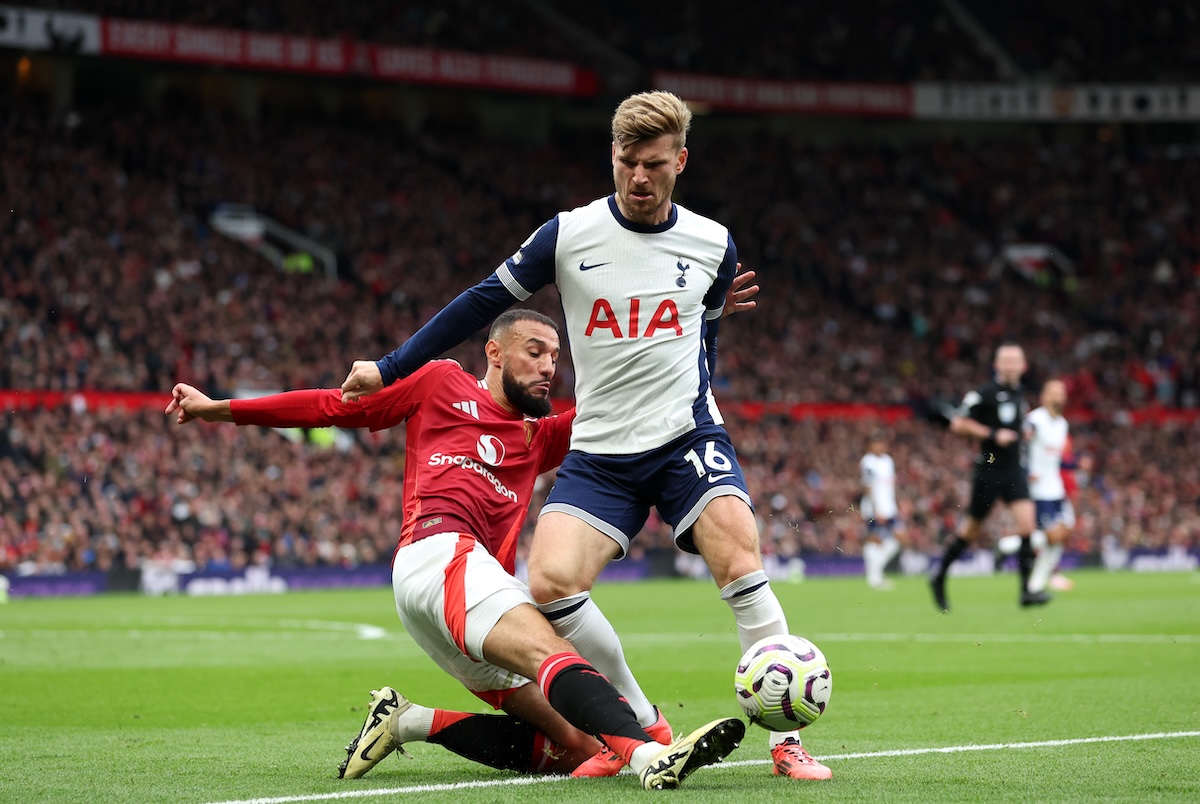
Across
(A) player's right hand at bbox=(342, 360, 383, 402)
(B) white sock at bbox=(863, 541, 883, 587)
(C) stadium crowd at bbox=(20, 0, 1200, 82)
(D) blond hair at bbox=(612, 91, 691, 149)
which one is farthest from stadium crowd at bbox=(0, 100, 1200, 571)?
(D) blond hair at bbox=(612, 91, 691, 149)

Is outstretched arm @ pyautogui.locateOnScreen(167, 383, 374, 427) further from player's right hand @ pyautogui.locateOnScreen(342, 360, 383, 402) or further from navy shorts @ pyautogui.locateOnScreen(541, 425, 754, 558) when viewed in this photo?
navy shorts @ pyautogui.locateOnScreen(541, 425, 754, 558)

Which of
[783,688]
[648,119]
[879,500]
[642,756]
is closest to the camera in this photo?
[642,756]

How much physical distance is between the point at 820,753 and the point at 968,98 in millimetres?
39219

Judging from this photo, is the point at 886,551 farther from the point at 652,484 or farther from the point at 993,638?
the point at 652,484

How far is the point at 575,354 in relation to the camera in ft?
19.5

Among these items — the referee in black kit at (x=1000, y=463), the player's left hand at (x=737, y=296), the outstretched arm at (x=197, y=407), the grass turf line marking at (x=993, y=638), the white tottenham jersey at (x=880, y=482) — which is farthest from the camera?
the white tottenham jersey at (x=880, y=482)

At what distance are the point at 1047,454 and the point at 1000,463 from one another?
2463 mm

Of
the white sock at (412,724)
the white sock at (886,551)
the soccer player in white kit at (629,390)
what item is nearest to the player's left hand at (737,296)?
the soccer player in white kit at (629,390)

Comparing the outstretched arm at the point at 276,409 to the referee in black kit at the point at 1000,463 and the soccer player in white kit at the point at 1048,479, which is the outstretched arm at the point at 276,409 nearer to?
the referee in black kit at the point at 1000,463

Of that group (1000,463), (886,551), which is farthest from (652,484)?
(886,551)

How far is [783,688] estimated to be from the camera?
5.43 meters

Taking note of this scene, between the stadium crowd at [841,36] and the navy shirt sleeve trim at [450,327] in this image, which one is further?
the stadium crowd at [841,36]

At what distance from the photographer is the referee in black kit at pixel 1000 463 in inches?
583

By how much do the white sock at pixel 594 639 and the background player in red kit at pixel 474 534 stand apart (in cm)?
11
